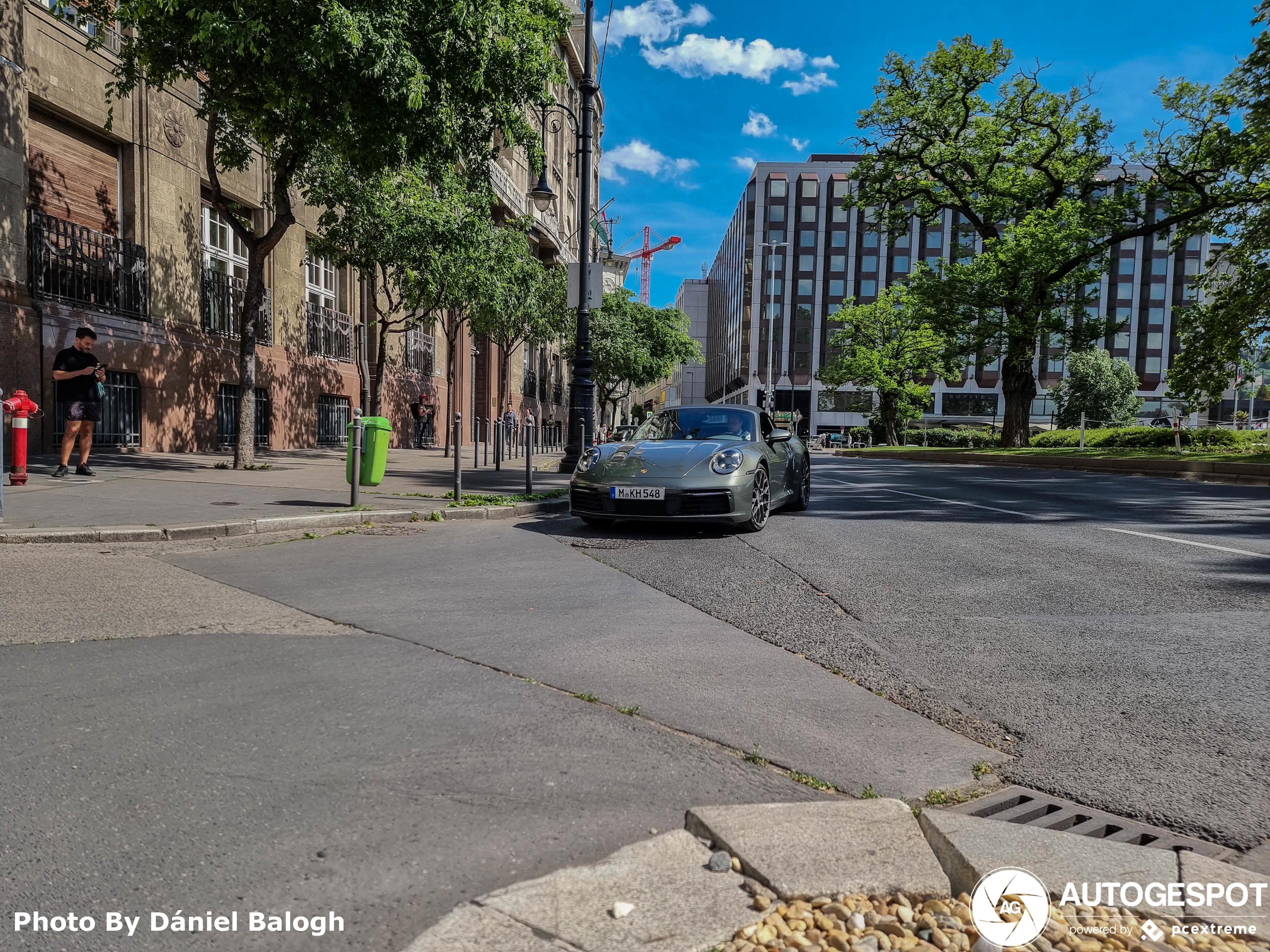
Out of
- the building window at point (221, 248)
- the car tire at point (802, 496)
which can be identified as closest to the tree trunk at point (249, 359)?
the building window at point (221, 248)

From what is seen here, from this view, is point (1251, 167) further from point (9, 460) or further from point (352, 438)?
point (9, 460)

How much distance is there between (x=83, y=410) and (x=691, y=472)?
7.95 m

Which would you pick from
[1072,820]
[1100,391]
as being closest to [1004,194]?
[1072,820]

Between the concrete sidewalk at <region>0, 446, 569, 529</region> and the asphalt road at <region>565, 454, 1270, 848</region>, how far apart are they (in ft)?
10.4

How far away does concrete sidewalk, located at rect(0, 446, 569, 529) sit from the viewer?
7.92 m

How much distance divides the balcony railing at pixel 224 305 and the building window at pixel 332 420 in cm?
329

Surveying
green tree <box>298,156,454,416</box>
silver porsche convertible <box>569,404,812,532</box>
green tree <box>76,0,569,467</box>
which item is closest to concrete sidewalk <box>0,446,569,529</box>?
green tree <box>76,0,569,467</box>

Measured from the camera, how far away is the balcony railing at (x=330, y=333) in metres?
21.9

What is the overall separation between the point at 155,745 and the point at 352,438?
22.7 feet

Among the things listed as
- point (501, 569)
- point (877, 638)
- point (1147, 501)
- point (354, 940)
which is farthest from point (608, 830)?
point (1147, 501)

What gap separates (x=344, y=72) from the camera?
1009 cm

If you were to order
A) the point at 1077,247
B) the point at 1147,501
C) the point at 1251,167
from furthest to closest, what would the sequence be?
the point at 1077,247
the point at 1251,167
the point at 1147,501

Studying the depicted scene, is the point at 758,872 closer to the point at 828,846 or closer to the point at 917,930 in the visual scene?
the point at 828,846

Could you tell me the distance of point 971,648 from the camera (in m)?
4.06
